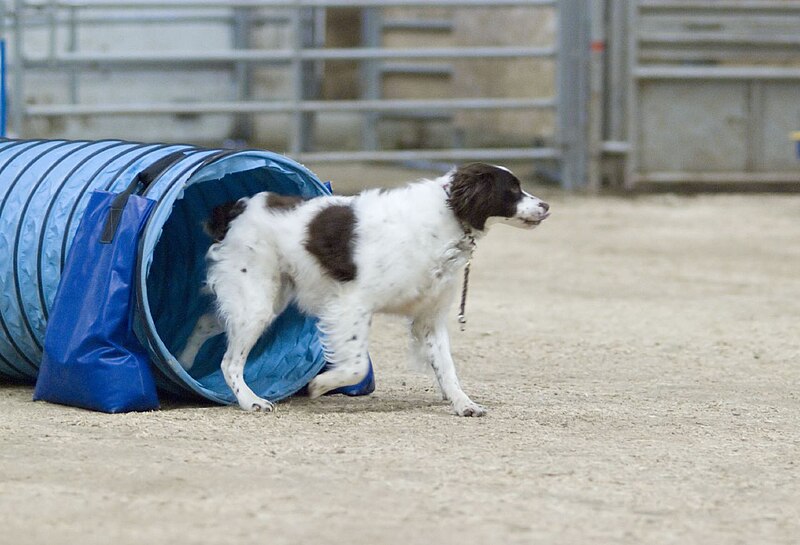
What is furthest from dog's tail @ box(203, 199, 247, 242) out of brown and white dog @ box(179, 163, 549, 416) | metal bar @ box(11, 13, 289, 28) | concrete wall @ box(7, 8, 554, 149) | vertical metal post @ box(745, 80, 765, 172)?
vertical metal post @ box(745, 80, 765, 172)

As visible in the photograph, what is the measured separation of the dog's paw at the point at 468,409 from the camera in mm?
5121

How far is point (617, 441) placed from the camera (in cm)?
470

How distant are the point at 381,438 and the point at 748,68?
33.8 feet

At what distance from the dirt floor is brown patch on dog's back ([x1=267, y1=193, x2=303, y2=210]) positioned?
0.83m

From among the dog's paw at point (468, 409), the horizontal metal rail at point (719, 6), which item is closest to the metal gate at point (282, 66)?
the horizontal metal rail at point (719, 6)

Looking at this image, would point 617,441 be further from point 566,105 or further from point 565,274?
point 566,105

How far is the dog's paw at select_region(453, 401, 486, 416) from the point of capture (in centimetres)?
512

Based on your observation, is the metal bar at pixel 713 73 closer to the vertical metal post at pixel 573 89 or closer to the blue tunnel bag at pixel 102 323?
the vertical metal post at pixel 573 89

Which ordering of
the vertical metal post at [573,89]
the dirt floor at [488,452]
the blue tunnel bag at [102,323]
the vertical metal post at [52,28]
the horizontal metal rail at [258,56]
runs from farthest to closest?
the vertical metal post at [573,89]
the horizontal metal rail at [258,56]
the vertical metal post at [52,28]
the blue tunnel bag at [102,323]
the dirt floor at [488,452]

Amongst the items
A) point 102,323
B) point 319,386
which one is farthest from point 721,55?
point 102,323

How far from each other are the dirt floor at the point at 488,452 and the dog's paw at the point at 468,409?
0.05m

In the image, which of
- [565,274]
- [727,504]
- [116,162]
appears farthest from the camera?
[565,274]

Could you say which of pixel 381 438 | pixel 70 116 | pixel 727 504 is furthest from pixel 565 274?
pixel 70 116

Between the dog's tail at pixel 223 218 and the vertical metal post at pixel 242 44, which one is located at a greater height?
the vertical metal post at pixel 242 44
